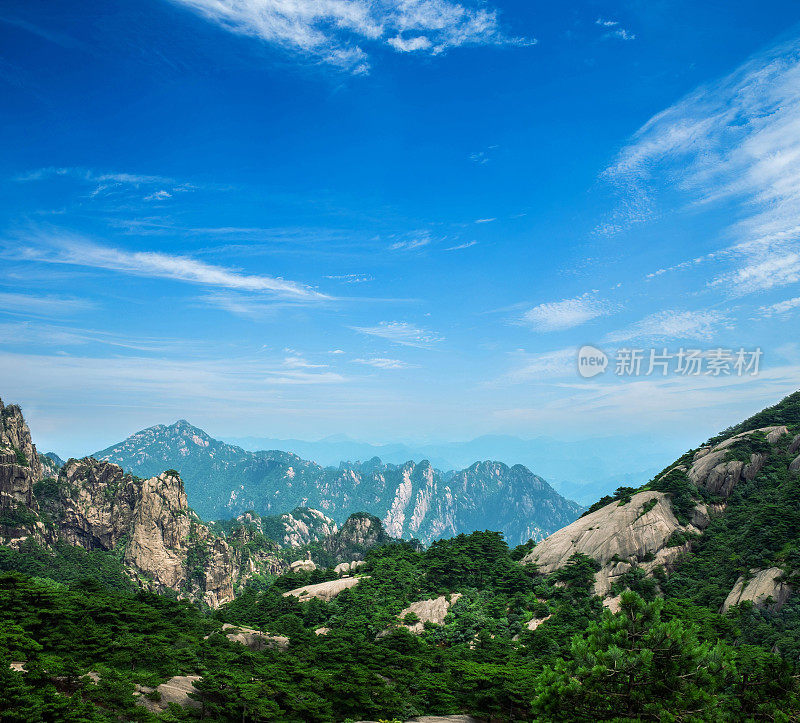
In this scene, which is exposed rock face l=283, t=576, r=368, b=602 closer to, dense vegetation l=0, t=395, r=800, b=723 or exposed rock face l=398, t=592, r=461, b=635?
dense vegetation l=0, t=395, r=800, b=723

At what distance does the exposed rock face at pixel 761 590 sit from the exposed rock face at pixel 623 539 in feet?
29.4

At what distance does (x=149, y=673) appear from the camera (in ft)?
84.4

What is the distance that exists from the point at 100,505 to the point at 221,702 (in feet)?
441

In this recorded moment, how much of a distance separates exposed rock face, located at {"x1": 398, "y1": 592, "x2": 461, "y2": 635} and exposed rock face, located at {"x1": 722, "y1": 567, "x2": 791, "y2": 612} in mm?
23018

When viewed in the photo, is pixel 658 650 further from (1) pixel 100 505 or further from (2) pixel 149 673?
(1) pixel 100 505

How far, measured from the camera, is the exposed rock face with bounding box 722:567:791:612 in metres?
33.7

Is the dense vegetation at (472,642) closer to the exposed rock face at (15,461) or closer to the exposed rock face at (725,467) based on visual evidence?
the exposed rock face at (725,467)

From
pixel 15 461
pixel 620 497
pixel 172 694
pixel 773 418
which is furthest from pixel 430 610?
pixel 15 461

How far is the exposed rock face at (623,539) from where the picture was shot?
4622 centimetres

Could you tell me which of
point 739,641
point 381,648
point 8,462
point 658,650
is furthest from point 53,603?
point 8,462

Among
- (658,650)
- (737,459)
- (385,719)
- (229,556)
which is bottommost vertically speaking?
(229,556)

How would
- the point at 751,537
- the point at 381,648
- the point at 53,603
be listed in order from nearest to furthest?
the point at 53,603
the point at 381,648
the point at 751,537

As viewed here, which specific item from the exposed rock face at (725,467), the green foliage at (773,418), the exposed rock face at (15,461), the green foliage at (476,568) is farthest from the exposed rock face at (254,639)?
the exposed rock face at (15,461)

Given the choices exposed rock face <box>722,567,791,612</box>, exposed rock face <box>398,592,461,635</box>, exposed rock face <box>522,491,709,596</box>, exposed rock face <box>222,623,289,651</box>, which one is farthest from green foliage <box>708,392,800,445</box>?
exposed rock face <box>222,623,289,651</box>
